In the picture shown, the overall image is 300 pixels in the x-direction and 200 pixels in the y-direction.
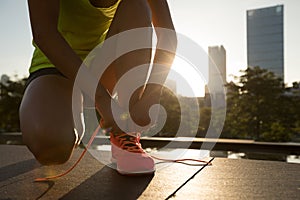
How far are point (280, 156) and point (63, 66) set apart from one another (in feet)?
8.34

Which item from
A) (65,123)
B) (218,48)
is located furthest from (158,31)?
(218,48)

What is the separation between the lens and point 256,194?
895mm

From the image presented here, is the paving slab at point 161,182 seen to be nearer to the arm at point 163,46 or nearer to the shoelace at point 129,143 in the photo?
the shoelace at point 129,143

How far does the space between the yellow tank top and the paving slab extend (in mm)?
412

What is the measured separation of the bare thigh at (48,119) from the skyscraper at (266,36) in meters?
15.2

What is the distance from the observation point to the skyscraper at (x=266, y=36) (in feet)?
51.0

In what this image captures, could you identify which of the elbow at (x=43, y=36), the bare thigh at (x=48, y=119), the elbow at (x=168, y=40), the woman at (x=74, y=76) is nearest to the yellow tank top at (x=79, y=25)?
the woman at (x=74, y=76)

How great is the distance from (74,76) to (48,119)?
28cm

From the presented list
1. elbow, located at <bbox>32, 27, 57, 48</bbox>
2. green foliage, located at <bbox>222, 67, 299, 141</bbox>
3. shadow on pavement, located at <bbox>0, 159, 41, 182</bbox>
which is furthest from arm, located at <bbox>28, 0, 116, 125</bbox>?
green foliage, located at <bbox>222, 67, 299, 141</bbox>

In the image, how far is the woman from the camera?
2.92 feet

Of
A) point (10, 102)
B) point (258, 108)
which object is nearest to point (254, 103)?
point (258, 108)

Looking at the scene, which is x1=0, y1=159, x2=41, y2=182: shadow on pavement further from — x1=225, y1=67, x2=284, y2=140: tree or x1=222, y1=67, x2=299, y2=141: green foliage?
x1=225, y1=67, x2=284, y2=140: tree

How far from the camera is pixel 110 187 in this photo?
99 centimetres

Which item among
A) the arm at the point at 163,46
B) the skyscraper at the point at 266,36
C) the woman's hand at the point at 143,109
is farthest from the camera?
the skyscraper at the point at 266,36
